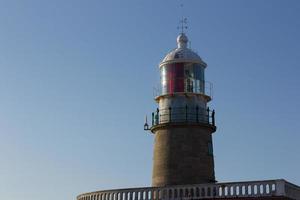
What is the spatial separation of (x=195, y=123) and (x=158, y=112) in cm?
226

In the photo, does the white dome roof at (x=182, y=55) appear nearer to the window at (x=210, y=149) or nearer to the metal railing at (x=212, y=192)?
the window at (x=210, y=149)

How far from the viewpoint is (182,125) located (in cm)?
3303

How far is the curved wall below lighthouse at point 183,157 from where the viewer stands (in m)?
32.5

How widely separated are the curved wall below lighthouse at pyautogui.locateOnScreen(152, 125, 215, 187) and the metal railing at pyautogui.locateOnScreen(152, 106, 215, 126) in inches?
14.6

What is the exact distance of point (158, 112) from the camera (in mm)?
34219

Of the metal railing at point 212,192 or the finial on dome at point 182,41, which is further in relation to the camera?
the finial on dome at point 182,41

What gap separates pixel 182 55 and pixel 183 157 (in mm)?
5471

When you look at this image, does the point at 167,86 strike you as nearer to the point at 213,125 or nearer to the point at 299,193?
the point at 213,125

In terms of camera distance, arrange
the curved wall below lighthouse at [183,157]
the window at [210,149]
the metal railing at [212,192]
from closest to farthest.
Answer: the metal railing at [212,192] < the curved wall below lighthouse at [183,157] < the window at [210,149]

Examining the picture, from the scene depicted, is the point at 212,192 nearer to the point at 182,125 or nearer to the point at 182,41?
the point at 182,125

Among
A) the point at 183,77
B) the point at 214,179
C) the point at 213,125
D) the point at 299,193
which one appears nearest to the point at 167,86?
the point at 183,77


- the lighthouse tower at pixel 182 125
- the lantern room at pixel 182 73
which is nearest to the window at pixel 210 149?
the lighthouse tower at pixel 182 125

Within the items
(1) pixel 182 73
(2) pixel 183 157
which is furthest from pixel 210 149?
(1) pixel 182 73

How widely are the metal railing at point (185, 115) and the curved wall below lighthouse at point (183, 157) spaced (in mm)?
370
